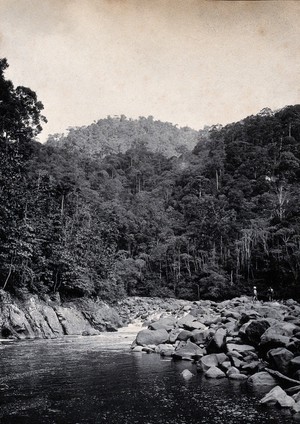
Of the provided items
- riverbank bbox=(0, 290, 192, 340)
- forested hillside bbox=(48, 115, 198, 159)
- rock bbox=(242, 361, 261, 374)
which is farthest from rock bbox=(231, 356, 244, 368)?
forested hillside bbox=(48, 115, 198, 159)

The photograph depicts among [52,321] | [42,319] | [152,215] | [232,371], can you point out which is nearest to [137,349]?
[232,371]

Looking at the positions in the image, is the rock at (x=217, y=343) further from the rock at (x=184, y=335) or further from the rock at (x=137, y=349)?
the rock at (x=137, y=349)

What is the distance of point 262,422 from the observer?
4.94 meters

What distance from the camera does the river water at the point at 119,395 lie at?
514cm

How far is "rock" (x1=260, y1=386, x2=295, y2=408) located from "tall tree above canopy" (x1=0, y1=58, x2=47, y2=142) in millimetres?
23888

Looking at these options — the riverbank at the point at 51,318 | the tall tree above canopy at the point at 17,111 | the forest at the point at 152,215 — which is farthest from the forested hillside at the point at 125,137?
the riverbank at the point at 51,318

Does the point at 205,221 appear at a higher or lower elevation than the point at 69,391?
higher

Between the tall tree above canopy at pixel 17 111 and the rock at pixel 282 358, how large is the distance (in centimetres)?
2297

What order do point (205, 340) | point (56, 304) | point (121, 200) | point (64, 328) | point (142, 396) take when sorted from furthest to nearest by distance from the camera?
point (121, 200), point (56, 304), point (64, 328), point (205, 340), point (142, 396)

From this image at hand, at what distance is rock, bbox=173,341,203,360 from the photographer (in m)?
10.1

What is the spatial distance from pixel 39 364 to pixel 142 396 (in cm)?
410

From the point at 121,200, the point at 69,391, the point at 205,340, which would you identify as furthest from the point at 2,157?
the point at 121,200

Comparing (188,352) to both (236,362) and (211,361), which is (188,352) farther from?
(236,362)

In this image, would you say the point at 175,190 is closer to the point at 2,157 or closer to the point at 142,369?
the point at 2,157
